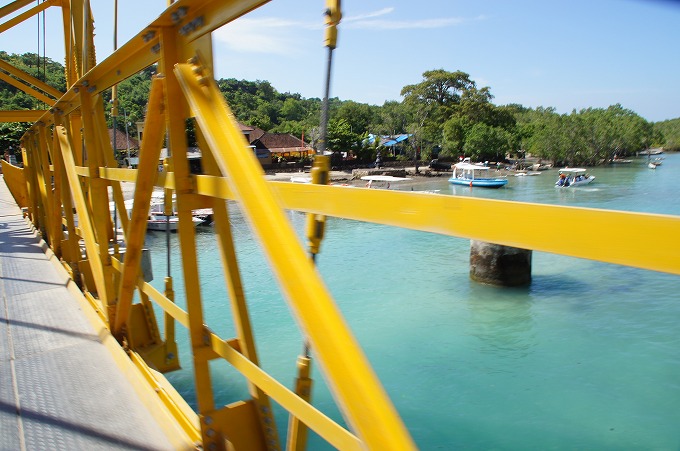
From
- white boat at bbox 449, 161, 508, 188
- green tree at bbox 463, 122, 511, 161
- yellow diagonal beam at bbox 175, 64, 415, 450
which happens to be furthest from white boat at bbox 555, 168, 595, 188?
yellow diagonal beam at bbox 175, 64, 415, 450

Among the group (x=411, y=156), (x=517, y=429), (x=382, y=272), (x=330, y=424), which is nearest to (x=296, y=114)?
(x=411, y=156)

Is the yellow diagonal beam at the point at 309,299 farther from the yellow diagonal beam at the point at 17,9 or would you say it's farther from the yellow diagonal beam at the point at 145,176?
the yellow diagonal beam at the point at 17,9

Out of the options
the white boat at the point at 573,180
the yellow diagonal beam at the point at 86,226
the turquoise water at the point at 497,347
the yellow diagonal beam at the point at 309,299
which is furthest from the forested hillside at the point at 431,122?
the yellow diagonal beam at the point at 309,299

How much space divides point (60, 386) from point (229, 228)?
1.60 m

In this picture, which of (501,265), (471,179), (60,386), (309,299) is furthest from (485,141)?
(309,299)

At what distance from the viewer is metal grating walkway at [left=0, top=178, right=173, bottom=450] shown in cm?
250

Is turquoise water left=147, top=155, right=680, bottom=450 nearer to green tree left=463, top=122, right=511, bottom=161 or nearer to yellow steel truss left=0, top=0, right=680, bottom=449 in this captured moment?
yellow steel truss left=0, top=0, right=680, bottom=449

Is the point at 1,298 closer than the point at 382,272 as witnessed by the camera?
Yes

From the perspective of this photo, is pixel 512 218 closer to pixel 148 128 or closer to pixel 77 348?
pixel 148 128

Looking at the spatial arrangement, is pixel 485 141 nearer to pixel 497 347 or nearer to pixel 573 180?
pixel 573 180

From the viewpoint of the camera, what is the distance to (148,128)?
239 centimetres

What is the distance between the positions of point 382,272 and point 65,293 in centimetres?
1287

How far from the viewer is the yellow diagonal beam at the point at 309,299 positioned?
113cm

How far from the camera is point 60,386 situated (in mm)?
3012
